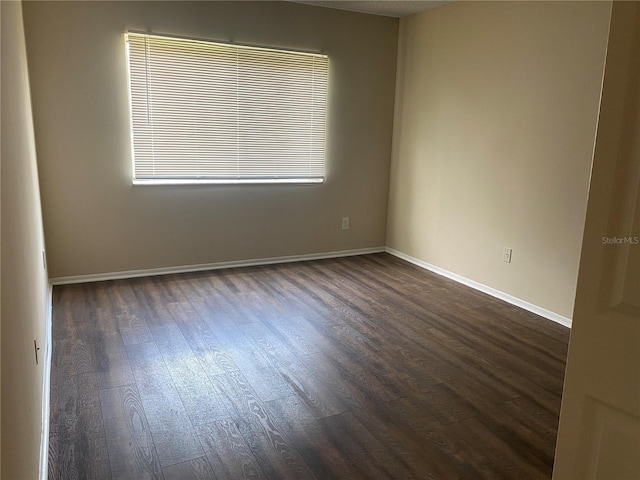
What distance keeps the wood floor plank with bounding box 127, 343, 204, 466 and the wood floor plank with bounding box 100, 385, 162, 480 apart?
0.10 ft

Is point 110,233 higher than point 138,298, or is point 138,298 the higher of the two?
point 110,233

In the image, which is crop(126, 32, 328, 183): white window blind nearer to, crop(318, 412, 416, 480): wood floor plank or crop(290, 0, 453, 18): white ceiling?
crop(290, 0, 453, 18): white ceiling

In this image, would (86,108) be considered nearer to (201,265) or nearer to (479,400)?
(201,265)

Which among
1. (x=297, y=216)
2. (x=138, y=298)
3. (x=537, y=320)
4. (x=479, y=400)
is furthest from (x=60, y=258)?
(x=537, y=320)

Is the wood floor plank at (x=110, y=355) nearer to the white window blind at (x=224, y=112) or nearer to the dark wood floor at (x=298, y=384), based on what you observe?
the dark wood floor at (x=298, y=384)

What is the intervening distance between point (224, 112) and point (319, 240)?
1.59 m

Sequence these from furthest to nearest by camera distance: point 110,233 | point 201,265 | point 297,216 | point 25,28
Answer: point 297,216
point 201,265
point 110,233
point 25,28

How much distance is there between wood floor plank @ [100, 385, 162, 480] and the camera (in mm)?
1879

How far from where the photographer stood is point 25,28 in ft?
11.6

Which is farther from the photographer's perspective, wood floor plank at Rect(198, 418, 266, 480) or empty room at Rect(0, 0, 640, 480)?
wood floor plank at Rect(198, 418, 266, 480)

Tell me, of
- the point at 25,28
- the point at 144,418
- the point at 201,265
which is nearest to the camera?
the point at 144,418

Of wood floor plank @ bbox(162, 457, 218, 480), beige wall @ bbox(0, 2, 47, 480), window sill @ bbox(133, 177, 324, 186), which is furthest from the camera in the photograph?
window sill @ bbox(133, 177, 324, 186)

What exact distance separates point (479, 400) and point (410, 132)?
122 inches

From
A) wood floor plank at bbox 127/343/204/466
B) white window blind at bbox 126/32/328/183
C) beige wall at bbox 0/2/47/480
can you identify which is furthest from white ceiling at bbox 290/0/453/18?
wood floor plank at bbox 127/343/204/466
